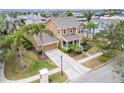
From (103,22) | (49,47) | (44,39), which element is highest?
(103,22)

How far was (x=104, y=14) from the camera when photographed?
451 cm

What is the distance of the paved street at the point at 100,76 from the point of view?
4383mm

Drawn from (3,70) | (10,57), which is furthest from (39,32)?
(3,70)

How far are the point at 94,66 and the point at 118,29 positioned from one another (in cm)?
119

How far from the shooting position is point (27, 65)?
452 centimetres

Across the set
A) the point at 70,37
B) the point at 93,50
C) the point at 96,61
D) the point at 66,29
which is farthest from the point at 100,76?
the point at 66,29

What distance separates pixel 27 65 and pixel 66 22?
1652mm

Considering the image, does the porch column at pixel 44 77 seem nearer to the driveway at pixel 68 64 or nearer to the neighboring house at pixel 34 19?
the driveway at pixel 68 64

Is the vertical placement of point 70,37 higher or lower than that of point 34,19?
lower

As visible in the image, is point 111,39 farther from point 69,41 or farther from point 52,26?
point 52,26

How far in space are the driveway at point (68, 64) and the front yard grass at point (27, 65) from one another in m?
0.17

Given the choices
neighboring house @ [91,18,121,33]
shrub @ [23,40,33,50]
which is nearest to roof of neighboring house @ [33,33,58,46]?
shrub @ [23,40,33,50]
